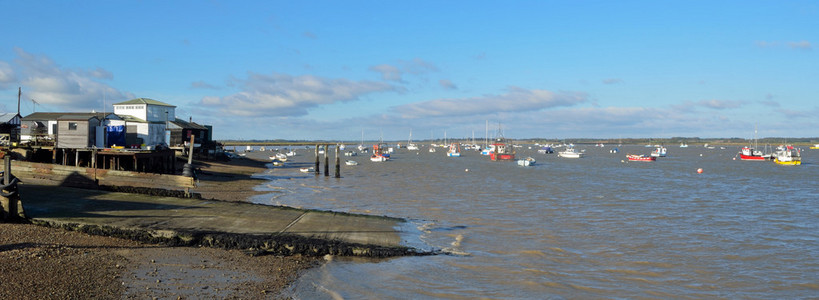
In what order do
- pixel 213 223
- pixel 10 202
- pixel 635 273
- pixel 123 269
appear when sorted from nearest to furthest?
1. pixel 123 269
2. pixel 635 273
3. pixel 10 202
4. pixel 213 223

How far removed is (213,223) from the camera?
19.9m

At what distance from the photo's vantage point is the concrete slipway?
17766 mm

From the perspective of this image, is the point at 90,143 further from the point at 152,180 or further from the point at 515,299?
the point at 515,299

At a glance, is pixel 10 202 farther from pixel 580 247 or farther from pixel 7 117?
pixel 7 117

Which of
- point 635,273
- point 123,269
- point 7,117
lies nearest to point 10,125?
point 7,117

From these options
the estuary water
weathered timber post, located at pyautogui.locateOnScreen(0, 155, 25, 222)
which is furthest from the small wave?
weathered timber post, located at pyautogui.locateOnScreen(0, 155, 25, 222)

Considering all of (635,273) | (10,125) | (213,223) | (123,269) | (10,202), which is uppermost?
(10,125)

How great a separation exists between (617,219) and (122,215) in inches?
933

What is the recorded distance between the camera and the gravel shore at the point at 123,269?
12.3 metres

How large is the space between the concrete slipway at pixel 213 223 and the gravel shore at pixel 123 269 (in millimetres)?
735

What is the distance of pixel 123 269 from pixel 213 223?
568cm

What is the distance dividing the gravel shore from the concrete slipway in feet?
2.41

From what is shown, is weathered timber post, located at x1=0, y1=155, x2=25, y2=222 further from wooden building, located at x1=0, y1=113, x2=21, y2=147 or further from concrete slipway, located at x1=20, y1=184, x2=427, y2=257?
wooden building, located at x1=0, y1=113, x2=21, y2=147

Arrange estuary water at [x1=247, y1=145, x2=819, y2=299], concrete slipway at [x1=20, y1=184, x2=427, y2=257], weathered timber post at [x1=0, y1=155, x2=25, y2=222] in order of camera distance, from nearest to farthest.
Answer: estuary water at [x1=247, y1=145, x2=819, y2=299] < concrete slipway at [x1=20, y1=184, x2=427, y2=257] < weathered timber post at [x1=0, y1=155, x2=25, y2=222]
